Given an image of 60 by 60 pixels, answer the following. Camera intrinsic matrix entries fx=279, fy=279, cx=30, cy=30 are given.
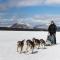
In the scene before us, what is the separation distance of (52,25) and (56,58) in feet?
19.8

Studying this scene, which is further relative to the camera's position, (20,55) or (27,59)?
(20,55)

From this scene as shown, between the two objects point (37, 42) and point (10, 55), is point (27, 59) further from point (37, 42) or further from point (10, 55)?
point (37, 42)

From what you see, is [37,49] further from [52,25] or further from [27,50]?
[52,25]

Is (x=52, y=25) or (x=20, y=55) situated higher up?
(x=52, y=25)

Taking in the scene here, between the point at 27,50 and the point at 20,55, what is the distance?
1.13m

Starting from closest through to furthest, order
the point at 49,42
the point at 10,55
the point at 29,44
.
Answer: the point at 10,55
the point at 29,44
the point at 49,42

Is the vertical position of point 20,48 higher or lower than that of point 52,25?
lower

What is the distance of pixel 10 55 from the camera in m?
11.2

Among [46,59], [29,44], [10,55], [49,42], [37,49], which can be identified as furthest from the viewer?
[49,42]

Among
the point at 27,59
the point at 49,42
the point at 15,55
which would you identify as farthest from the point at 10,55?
the point at 49,42

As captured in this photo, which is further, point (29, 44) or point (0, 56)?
point (29, 44)

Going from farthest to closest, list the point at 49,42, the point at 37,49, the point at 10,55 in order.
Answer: the point at 49,42 < the point at 37,49 < the point at 10,55

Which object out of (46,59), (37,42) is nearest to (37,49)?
(37,42)

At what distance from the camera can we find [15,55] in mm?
11273
